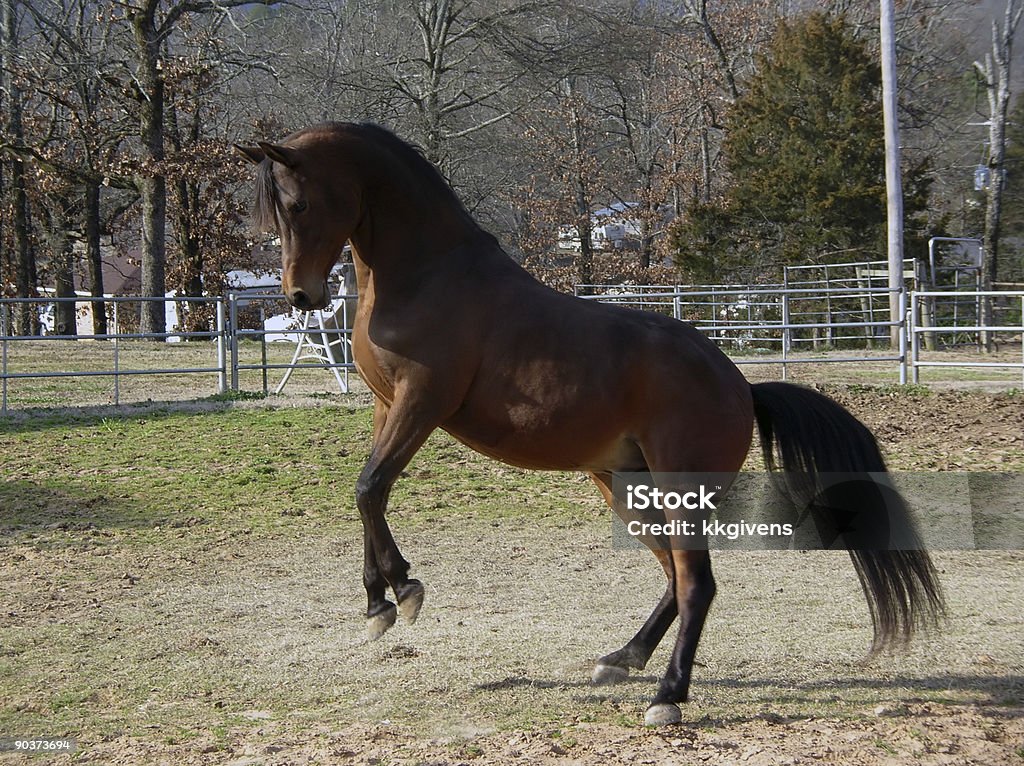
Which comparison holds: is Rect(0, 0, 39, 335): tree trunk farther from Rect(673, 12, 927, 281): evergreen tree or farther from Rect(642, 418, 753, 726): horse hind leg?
Rect(642, 418, 753, 726): horse hind leg

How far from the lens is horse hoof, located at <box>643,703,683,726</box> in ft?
13.0

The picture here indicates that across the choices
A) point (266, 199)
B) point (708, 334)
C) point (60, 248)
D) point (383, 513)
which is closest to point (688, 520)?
→ point (383, 513)

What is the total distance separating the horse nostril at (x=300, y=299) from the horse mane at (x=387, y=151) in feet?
0.91

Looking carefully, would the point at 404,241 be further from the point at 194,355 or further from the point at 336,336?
the point at 194,355

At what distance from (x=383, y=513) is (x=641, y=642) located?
1.30m

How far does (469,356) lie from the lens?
4090 mm

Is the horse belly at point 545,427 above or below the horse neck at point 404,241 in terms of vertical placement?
below

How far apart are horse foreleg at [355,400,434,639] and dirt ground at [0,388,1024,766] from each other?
1.41 ft

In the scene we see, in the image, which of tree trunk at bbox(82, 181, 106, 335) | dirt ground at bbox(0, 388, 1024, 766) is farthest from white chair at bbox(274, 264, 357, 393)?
tree trunk at bbox(82, 181, 106, 335)

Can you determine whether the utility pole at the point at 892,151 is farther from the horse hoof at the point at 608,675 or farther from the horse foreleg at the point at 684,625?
the horse foreleg at the point at 684,625

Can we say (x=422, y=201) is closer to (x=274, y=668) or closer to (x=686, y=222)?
(x=274, y=668)

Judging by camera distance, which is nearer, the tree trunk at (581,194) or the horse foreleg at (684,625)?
the horse foreleg at (684,625)

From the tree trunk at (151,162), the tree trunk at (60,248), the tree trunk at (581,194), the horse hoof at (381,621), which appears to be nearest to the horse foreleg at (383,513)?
the horse hoof at (381,621)

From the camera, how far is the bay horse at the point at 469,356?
13.1 feet
